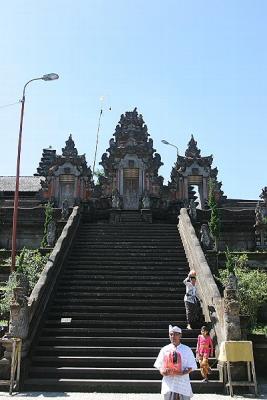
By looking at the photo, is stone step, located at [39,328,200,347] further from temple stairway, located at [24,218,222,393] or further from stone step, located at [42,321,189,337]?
stone step, located at [42,321,189,337]

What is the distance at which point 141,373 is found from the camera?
9.88 meters

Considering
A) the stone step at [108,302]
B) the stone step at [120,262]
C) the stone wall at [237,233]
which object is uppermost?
the stone wall at [237,233]

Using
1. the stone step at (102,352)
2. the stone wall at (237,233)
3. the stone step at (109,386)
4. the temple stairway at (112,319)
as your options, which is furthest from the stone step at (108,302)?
the stone wall at (237,233)

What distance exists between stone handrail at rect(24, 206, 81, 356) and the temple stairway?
0.28 metres

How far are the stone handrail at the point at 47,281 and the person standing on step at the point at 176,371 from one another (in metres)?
5.32

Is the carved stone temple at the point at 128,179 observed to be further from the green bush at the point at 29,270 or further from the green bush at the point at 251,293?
the green bush at the point at 251,293

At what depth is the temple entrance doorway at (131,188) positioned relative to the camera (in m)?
30.1

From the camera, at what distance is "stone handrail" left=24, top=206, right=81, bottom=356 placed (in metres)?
11.1

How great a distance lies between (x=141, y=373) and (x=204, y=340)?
1.60 meters

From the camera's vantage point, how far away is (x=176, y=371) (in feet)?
18.8

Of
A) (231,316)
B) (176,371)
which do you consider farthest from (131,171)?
(176,371)

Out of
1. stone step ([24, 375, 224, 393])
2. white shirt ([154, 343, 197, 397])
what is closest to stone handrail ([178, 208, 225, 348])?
stone step ([24, 375, 224, 393])

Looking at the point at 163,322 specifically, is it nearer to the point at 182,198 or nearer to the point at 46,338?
the point at 46,338

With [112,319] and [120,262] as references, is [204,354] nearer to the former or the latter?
[112,319]
